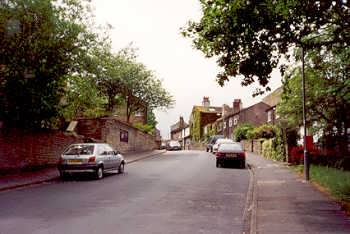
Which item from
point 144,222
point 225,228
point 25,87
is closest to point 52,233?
point 144,222

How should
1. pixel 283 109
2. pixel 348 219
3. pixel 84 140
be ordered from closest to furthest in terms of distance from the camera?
pixel 348 219 → pixel 283 109 → pixel 84 140

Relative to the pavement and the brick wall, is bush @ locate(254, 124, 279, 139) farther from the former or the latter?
the pavement

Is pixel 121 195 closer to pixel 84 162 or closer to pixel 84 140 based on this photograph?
pixel 84 162

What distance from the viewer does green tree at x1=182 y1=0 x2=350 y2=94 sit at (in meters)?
11.5

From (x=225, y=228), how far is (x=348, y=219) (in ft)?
9.20

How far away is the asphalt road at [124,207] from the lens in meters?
8.54

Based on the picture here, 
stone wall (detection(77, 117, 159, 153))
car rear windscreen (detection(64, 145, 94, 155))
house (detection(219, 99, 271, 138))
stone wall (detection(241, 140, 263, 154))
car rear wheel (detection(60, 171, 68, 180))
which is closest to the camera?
car rear wheel (detection(60, 171, 68, 180))

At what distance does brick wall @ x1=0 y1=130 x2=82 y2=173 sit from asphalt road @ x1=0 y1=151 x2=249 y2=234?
11.9 feet

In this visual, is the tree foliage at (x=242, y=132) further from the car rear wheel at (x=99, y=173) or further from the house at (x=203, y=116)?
the car rear wheel at (x=99, y=173)

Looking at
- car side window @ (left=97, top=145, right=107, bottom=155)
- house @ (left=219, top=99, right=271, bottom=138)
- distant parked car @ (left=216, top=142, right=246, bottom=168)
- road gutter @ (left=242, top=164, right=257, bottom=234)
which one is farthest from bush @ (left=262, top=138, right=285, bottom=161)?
house @ (left=219, top=99, right=271, bottom=138)

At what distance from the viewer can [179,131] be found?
132 metres

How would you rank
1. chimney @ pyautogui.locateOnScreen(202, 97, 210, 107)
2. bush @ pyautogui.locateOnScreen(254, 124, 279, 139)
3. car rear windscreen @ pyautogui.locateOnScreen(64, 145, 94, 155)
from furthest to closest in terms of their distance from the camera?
1. chimney @ pyautogui.locateOnScreen(202, 97, 210, 107)
2. bush @ pyautogui.locateOnScreen(254, 124, 279, 139)
3. car rear windscreen @ pyautogui.locateOnScreen(64, 145, 94, 155)

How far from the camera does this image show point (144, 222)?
905 cm

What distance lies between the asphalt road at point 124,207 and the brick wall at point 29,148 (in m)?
A: 3.64
